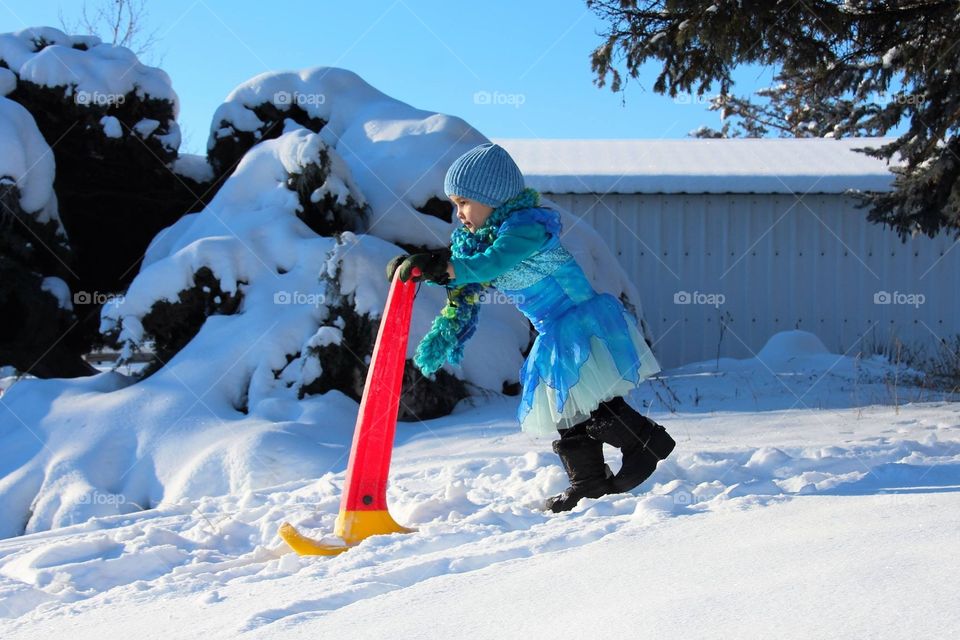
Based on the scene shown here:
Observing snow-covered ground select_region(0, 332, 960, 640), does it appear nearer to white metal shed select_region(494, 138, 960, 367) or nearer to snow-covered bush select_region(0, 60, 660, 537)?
snow-covered bush select_region(0, 60, 660, 537)

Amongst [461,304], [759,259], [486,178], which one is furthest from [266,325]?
[759,259]

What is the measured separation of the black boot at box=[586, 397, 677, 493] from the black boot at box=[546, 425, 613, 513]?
4 centimetres

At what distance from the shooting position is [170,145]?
27.6ft

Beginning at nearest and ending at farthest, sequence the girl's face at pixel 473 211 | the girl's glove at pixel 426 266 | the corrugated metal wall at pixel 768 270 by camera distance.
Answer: the girl's glove at pixel 426 266, the girl's face at pixel 473 211, the corrugated metal wall at pixel 768 270

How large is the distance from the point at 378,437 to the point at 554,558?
1.12m

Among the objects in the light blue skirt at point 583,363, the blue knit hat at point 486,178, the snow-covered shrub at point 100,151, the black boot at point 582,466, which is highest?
the snow-covered shrub at point 100,151

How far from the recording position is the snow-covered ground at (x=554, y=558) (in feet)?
5.96

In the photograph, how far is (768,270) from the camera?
12242 mm

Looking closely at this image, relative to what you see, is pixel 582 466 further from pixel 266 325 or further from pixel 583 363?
pixel 266 325

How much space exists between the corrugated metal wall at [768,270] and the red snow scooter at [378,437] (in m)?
9.12

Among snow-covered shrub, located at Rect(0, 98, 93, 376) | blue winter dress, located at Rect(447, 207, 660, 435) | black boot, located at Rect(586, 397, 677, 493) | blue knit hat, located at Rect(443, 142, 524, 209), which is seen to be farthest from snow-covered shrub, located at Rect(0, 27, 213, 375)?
black boot, located at Rect(586, 397, 677, 493)

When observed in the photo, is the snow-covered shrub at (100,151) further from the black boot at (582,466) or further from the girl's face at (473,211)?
the black boot at (582,466)

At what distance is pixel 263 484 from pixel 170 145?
14.8 ft

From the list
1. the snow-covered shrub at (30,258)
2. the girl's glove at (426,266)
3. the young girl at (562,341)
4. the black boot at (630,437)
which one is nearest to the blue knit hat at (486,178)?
the young girl at (562,341)
